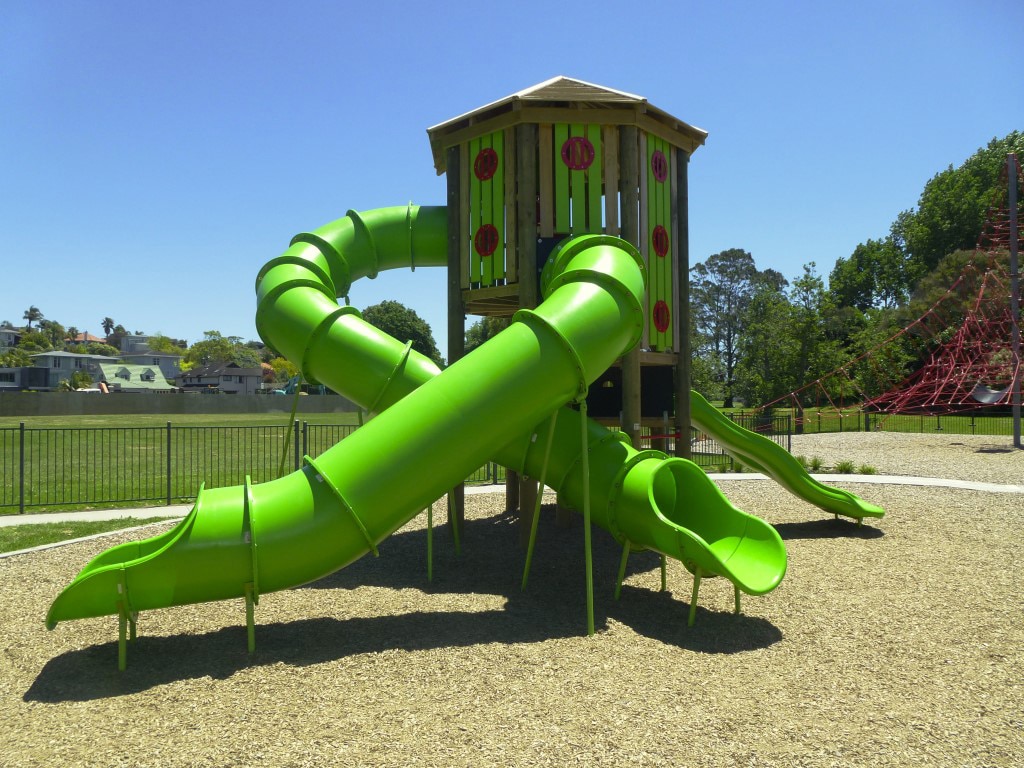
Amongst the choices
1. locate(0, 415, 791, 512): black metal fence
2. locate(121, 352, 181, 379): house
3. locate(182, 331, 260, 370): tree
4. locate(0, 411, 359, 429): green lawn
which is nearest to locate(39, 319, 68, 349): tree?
locate(121, 352, 181, 379): house

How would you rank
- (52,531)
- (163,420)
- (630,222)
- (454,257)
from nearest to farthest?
1. (630,222)
2. (454,257)
3. (52,531)
4. (163,420)

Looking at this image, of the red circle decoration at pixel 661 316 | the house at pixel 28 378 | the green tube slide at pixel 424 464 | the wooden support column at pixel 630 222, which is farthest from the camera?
the house at pixel 28 378

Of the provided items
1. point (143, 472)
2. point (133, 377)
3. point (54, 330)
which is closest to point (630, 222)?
point (143, 472)

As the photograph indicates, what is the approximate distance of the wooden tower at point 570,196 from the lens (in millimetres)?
8820

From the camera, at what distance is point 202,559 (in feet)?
18.4

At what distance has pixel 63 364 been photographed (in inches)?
4530

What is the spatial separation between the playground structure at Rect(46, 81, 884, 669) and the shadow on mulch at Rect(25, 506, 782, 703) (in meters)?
0.31

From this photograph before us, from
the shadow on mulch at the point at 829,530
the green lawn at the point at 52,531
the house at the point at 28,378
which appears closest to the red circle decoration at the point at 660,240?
the shadow on mulch at the point at 829,530

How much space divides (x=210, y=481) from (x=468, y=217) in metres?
11.0

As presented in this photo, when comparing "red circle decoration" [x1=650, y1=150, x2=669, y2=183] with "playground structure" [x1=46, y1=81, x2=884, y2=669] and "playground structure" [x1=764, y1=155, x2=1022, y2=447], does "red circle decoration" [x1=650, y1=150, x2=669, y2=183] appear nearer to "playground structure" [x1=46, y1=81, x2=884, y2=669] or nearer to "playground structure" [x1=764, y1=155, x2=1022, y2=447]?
"playground structure" [x1=46, y1=81, x2=884, y2=669]

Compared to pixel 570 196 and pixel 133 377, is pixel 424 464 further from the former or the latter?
pixel 133 377

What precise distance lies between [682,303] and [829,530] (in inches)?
172

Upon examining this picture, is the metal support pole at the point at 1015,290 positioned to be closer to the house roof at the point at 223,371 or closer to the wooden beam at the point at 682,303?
the wooden beam at the point at 682,303

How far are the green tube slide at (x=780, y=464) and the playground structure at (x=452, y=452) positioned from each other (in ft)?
7.76
